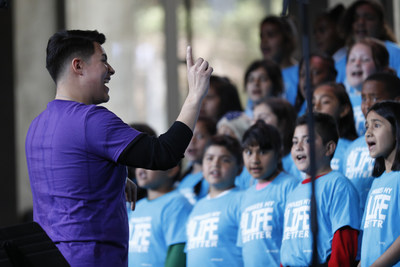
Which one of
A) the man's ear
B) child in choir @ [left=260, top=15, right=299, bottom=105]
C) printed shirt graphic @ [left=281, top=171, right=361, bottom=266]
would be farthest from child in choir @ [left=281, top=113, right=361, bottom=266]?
child in choir @ [left=260, top=15, right=299, bottom=105]

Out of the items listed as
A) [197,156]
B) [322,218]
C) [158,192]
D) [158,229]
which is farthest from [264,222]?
[197,156]

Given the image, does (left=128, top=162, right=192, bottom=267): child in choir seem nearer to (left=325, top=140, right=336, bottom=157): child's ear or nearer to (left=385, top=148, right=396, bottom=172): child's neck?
(left=325, top=140, right=336, bottom=157): child's ear

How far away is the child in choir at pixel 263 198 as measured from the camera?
3.87 m

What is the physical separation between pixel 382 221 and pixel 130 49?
4272 millimetres

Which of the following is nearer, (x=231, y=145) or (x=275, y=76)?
(x=231, y=145)

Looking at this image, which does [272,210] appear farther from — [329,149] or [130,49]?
[130,49]

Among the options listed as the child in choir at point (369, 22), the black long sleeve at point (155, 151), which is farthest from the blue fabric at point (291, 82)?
the black long sleeve at point (155, 151)

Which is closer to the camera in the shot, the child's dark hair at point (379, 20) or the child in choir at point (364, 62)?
the child in choir at point (364, 62)

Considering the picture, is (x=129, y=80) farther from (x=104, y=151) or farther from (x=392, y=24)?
(x=104, y=151)

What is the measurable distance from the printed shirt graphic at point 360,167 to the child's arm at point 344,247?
25 centimetres

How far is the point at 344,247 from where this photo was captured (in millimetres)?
3453

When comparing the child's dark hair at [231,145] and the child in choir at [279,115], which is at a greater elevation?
the child in choir at [279,115]

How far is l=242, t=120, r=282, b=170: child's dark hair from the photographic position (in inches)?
165

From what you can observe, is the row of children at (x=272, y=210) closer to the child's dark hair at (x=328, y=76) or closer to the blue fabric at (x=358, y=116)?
the blue fabric at (x=358, y=116)
